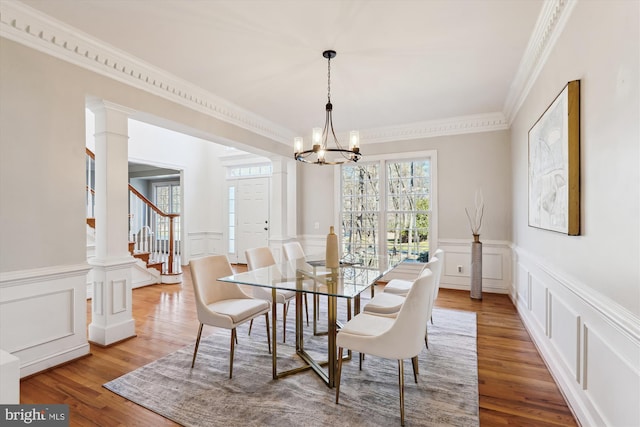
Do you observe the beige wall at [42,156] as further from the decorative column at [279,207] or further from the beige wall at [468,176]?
the beige wall at [468,176]

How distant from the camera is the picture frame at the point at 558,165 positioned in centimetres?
193

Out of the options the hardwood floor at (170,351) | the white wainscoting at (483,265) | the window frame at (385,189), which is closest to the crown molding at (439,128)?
the window frame at (385,189)

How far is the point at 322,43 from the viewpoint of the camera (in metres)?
2.70

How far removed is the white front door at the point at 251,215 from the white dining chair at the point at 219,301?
14.7 ft

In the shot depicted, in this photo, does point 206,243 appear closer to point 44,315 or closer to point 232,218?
point 232,218

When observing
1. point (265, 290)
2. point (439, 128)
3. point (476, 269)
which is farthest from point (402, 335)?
point (439, 128)

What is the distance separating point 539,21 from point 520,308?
3010 millimetres

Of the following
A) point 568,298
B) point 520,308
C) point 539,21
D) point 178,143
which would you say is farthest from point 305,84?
point 178,143

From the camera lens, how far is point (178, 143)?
6.96m

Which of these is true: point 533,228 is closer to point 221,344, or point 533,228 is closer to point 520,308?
point 520,308

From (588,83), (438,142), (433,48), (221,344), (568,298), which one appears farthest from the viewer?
(438,142)

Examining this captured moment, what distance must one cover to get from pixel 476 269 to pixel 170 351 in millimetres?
3985

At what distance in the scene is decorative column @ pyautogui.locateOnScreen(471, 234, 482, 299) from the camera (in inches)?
176
